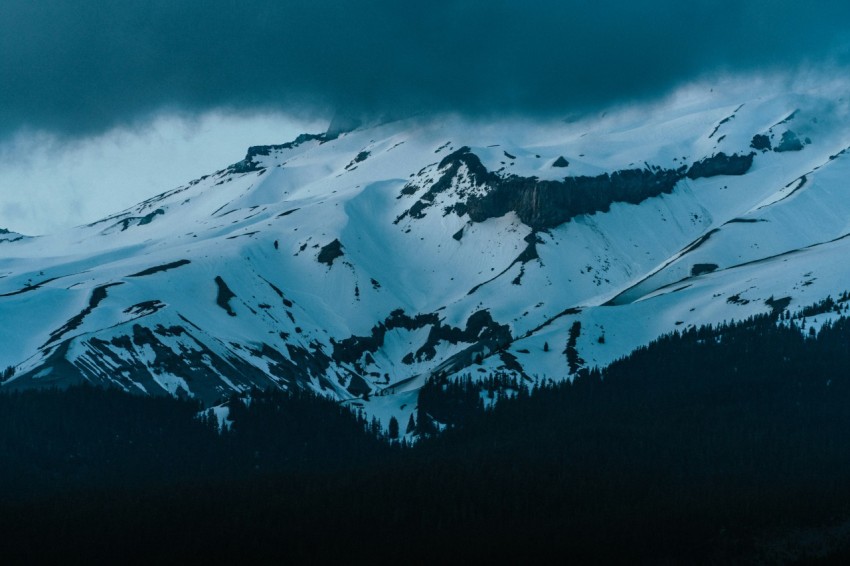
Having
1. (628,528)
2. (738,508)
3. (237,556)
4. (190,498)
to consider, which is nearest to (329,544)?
(237,556)

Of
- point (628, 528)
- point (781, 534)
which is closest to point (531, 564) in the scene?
point (628, 528)

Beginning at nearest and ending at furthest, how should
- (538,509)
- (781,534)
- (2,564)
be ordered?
1. (2,564)
2. (781,534)
3. (538,509)

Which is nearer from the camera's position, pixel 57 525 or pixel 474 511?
pixel 57 525

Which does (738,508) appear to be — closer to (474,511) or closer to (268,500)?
(474,511)

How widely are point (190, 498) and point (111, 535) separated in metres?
18.1

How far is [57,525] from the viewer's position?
7165 inches

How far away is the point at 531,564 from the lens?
171 meters

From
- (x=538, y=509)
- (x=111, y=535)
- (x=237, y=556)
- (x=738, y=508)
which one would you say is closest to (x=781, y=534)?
(x=738, y=508)

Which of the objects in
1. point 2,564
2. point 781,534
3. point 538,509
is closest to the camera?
point 2,564

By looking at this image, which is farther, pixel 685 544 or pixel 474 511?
pixel 474 511

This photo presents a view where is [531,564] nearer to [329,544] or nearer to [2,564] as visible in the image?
[329,544]

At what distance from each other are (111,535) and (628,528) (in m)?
61.6

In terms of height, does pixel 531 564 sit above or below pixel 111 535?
below

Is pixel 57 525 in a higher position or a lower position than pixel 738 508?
higher
